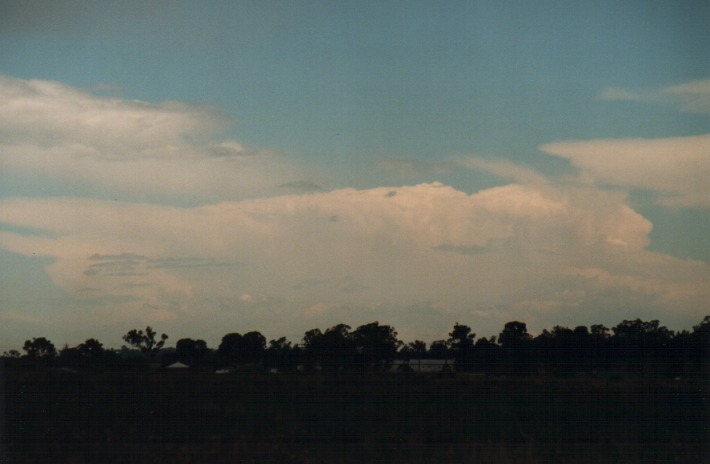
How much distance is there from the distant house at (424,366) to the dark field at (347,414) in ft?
0.84

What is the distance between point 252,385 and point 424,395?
3.93 meters

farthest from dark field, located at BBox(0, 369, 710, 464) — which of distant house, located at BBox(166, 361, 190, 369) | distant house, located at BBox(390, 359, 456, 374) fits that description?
distant house, located at BBox(166, 361, 190, 369)

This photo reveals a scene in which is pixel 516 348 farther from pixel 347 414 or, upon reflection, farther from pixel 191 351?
pixel 191 351

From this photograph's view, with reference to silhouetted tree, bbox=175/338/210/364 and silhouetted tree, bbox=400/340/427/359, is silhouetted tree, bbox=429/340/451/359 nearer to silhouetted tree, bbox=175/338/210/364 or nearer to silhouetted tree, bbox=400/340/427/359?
silhouetted tree, bbox=400/340/427/359

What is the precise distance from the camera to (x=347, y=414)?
1686 centimetres

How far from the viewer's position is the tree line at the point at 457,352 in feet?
53.7

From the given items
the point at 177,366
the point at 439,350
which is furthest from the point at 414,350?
the point at 177,366

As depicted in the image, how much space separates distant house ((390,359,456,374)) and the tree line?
6cm

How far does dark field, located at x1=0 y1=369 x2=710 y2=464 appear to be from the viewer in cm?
1482

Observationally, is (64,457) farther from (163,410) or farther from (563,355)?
(563,355)

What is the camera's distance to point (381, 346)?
1652 cm

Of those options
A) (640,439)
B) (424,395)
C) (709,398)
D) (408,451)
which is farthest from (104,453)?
(709,398)

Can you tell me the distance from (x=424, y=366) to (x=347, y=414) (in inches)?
80.2

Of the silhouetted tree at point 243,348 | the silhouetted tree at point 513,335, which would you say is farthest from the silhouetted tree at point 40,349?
the silhouetted tree at point 513,335
